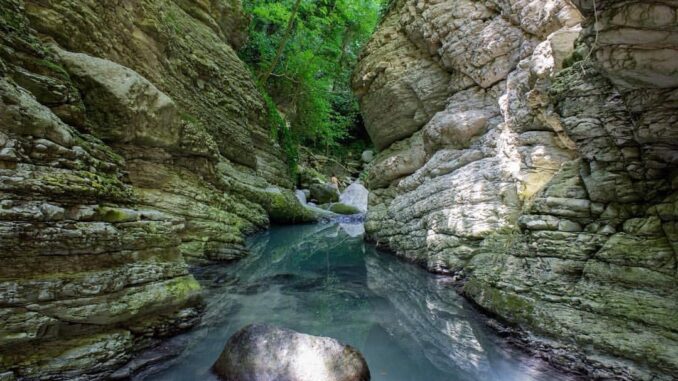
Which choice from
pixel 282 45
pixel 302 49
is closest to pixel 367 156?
pixel 302 49

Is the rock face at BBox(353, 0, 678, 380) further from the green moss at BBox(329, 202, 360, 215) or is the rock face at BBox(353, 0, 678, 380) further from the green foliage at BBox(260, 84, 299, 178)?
the green moss at BBox(329, 202, 360, 215)

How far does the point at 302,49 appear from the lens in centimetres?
1991

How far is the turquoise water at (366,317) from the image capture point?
3756mm

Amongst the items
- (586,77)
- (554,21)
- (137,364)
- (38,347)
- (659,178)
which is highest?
(554,21)

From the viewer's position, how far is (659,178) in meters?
3.69

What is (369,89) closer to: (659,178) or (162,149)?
(162,149)

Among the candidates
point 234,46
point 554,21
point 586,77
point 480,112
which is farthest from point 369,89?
point 586,77

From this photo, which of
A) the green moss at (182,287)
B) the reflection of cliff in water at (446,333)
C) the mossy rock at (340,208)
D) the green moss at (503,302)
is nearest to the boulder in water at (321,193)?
the mossy rock at (340,208)

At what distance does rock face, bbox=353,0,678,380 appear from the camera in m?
3.10

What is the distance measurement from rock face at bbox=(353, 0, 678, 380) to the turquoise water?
20.3 inches

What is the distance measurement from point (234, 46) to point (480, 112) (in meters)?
13.4

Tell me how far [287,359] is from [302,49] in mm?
19395

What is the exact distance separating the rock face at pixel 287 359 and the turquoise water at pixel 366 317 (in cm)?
30

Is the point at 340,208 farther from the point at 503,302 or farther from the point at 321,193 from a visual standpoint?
the point at 503,302
